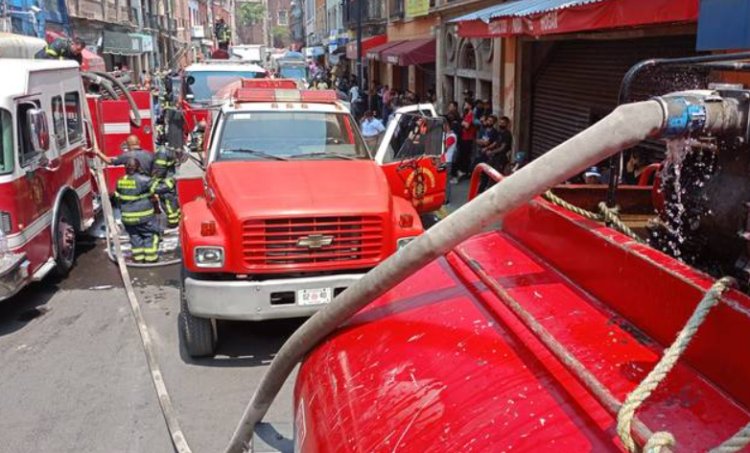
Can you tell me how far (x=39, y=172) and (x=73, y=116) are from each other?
6.83 feet

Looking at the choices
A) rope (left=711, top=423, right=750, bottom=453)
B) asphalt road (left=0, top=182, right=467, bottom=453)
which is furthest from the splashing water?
asphalt road (left=0, top=182, right=467, bottom=453)

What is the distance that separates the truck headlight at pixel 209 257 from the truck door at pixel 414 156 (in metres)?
2.48

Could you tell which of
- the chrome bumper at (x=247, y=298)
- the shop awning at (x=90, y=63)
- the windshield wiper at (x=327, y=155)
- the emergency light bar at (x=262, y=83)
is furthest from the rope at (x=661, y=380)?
the shop awning at (x=90, y=63)

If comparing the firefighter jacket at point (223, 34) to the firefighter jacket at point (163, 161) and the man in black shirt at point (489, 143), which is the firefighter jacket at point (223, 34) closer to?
the man in black shirt at point (489, 143)

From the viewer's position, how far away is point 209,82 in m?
18.5

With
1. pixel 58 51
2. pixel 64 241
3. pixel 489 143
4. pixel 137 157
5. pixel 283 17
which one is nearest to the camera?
pixel 64 241

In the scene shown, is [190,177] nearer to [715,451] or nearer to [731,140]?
[731,140]

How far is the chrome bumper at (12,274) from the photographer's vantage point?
6.30 metres

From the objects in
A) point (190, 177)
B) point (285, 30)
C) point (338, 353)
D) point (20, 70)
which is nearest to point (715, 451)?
point (338, 353)

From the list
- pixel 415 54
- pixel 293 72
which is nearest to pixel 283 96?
pixel 415 54

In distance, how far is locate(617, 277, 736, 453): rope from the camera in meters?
1.33

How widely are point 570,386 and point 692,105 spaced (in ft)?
2.53

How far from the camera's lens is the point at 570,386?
180 centimetres

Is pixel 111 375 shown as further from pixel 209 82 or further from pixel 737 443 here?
pixel 209 82
